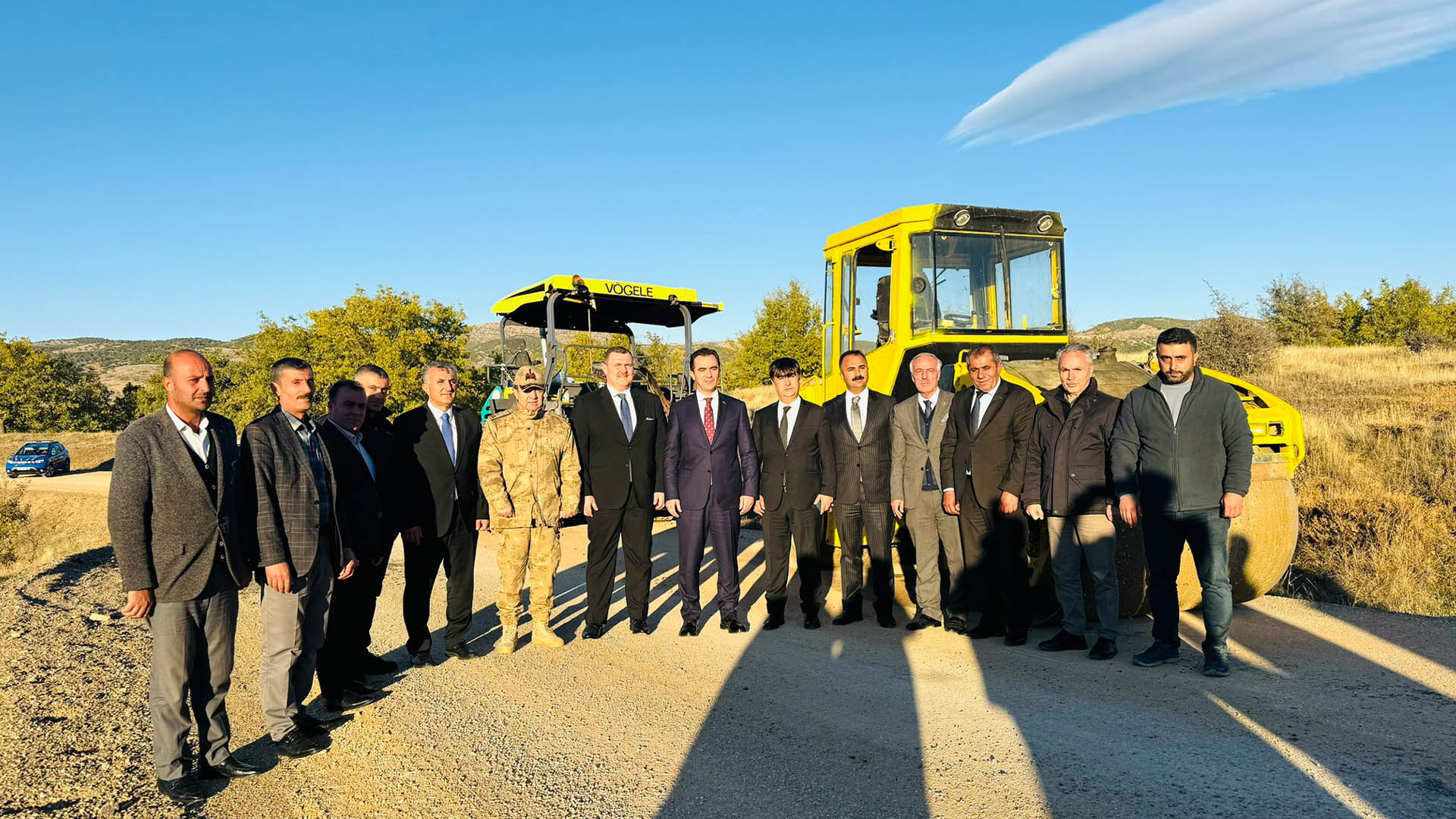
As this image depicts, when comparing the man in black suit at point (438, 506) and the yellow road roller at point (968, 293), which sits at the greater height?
the yellow road roller at point (968, 293)

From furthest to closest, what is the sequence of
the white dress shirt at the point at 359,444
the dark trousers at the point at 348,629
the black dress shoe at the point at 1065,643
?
the black dress shoe at the point at 1065,643 < the white dress shirt at the point at 359,444 < the dark trousers at the point at 348,629

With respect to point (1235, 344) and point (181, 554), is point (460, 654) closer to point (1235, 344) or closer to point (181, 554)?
point (181, 554)

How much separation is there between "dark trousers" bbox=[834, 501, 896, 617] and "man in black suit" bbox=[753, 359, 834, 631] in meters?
0.21

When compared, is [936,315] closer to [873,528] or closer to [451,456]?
[873,528]

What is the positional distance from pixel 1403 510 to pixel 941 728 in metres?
7.60

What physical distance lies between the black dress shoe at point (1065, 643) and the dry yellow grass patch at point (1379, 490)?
9.78ft

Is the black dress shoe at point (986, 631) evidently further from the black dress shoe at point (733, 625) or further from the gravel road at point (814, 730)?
the black dress shoe at point (733, 625)

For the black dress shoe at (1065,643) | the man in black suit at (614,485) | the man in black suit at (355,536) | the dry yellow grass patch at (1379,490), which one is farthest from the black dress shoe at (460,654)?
the dry yellow grass patch at (1379,490)

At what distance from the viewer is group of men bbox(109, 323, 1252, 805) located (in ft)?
12.4

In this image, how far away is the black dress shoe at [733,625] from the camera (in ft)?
20.8

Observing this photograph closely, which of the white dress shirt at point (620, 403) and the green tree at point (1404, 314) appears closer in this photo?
the white dress shirt at point (620, 403)

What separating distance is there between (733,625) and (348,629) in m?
2.67

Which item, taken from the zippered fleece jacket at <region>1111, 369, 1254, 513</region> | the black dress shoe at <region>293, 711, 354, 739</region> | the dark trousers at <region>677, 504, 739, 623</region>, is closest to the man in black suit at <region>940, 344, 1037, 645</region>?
the zippered fleece jacket at <region>1111, 369, 1254, 513</region>

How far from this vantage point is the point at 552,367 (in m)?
11.1
